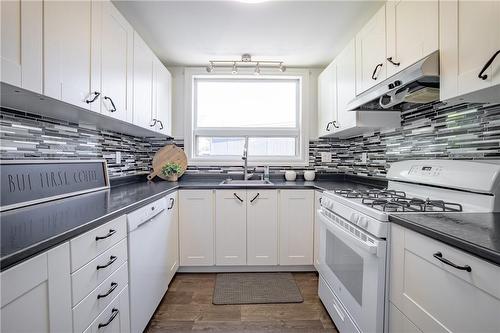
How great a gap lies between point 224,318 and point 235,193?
101cm

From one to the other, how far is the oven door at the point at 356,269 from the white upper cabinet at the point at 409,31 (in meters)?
0.99

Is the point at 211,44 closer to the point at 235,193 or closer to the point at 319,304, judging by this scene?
the point at 235,193

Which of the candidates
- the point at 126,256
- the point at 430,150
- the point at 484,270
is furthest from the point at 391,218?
the point at 126,256

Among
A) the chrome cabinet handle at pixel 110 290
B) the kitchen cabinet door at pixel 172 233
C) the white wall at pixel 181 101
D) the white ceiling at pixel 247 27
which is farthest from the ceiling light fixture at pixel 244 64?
the chrome cabinet handle at pixel 110 290

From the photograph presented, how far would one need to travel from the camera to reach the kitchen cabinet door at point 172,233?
204 cm

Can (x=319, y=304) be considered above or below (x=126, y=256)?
below

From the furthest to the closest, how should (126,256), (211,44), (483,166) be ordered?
(211,44)
(126,256)
(483,166)

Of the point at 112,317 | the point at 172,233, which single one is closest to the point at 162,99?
the point at 172,233

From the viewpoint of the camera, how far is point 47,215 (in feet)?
3.33

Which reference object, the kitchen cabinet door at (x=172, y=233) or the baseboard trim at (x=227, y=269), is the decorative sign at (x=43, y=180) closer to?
the kitchen cabinet door at (x=172, y=233)

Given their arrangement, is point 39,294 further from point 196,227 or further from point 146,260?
point 196,227

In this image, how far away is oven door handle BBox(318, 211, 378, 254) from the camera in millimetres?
1115

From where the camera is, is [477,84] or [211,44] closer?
[477,84]

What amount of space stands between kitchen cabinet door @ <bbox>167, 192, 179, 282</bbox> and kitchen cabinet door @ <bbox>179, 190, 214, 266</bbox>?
5 centimetres
